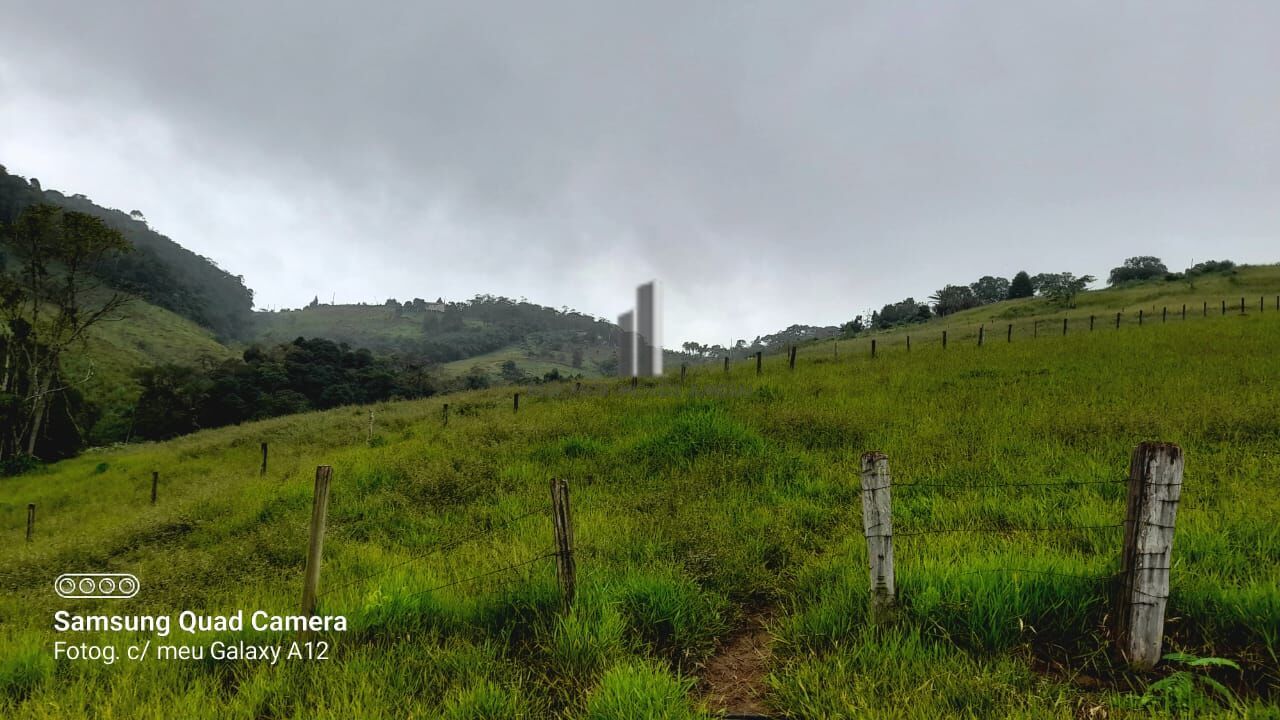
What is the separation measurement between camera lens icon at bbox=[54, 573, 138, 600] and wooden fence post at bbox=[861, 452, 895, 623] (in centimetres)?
818

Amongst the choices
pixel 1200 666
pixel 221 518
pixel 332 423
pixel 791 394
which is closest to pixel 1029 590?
pixel 1200 666

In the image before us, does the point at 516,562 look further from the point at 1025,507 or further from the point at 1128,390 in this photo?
the point at 1128,390

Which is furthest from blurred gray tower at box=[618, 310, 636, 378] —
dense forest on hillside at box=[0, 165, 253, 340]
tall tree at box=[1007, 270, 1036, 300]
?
tall tree at box=[1007, 270, 1036, 300]

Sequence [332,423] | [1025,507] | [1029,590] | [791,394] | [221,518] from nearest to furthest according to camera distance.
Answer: [1029,590] → [1025,507] → [221,518] → [791,394] → [332,423]

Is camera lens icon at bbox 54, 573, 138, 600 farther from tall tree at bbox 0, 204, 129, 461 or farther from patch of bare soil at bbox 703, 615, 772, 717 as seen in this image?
tall tree at bbox 0, 204, 129, 461

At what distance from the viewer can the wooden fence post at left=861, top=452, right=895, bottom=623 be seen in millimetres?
3512

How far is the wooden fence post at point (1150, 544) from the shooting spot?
2992 millimetres

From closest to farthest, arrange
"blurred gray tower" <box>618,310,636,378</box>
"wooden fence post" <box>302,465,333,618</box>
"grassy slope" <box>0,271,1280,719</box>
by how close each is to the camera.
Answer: "grassy slope" <box>0,271,1280,719</box>, "wooden fence post" <box>302,465,333,618</box>, "blurred gray tower" <box>618,310,636,378</box>

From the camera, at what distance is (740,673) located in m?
3.62

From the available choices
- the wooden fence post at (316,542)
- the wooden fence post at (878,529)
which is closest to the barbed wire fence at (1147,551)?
the wooden fence post at (878,529)

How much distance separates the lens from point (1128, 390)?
11.0 m

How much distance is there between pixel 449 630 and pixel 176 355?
11883 cm

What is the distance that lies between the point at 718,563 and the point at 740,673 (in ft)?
4.80

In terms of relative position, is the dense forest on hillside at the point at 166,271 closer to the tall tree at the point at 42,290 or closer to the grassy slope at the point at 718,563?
the tall tree at the point at 42,290
